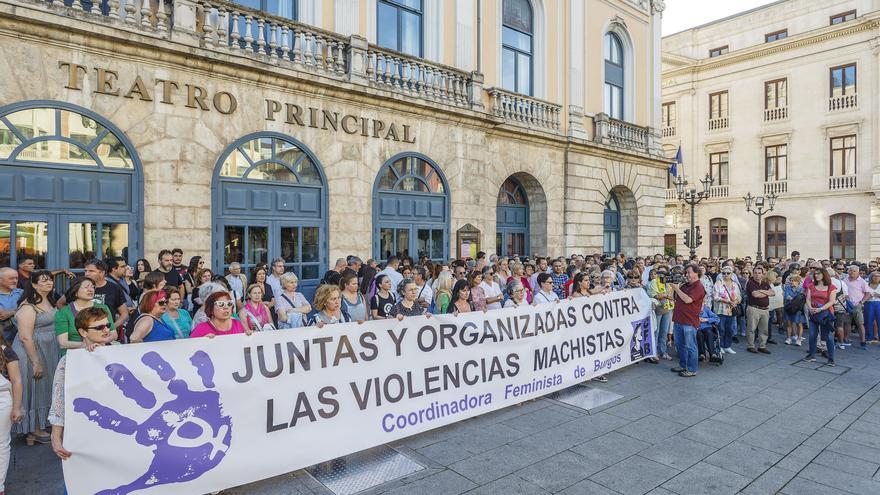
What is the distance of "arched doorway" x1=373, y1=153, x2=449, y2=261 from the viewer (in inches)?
496

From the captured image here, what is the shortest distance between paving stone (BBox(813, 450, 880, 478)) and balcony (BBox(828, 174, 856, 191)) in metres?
31.9

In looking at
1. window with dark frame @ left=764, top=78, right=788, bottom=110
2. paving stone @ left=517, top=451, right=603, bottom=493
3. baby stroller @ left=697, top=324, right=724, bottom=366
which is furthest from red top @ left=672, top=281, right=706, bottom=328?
window with dark frame @ left=764, top=78, right=788, bottom=110

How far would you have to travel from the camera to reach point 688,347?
8172 mm

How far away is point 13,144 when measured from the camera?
26.1 feet

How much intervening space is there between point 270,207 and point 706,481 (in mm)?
9253

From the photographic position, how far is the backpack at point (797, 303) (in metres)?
10.7

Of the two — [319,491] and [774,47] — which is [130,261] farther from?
[774,47]

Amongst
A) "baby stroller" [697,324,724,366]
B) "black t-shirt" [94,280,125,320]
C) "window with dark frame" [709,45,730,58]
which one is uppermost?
"window with dark frame" [709,45,730,58]

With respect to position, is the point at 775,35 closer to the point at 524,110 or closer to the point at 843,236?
the point at 843,236

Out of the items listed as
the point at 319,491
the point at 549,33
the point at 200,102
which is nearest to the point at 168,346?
the point at 319,491

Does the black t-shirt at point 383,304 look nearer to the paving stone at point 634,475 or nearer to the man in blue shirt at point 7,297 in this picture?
the paving stone at point 634,475

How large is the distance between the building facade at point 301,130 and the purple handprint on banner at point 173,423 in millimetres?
5979

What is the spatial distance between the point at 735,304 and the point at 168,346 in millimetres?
9745

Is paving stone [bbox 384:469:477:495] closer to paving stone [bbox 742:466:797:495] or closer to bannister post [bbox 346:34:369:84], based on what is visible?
paving stone [bbox 742:466:797:495]
